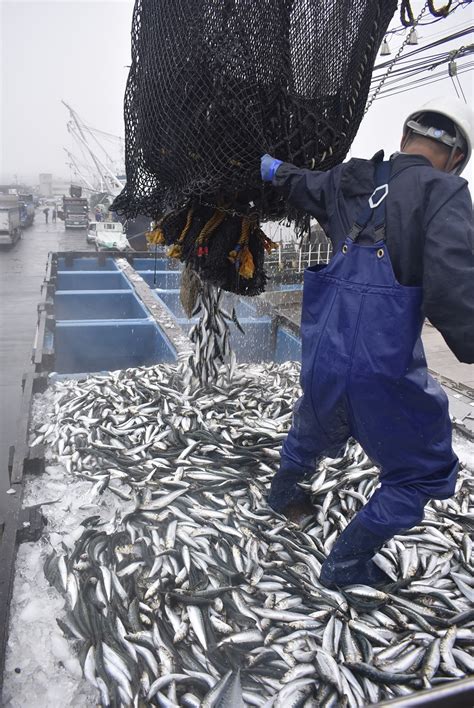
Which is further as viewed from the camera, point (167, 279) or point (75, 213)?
point (75, 213)

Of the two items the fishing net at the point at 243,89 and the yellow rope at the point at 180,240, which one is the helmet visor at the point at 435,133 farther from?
the yellow rope at the point at 180,240

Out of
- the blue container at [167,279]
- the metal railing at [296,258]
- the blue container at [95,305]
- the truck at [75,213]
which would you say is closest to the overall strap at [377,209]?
the blue container at [95,305]

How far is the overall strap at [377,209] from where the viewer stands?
2297mm

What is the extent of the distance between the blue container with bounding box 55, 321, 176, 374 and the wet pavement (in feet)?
4.38

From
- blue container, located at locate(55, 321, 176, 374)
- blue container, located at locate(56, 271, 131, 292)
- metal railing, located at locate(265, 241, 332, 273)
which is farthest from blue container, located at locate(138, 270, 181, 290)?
blue container, located at locate(55, 321, 176, 374)

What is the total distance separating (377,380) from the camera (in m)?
2.32

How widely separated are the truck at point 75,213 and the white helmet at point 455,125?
40400 mm

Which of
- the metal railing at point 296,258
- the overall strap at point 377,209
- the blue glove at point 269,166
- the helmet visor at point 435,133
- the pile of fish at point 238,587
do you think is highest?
the helmet visor at point 435,133

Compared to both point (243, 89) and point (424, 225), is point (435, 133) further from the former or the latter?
point (243, 89)

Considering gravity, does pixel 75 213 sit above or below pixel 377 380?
above

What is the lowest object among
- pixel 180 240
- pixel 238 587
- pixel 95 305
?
pixel 238 587

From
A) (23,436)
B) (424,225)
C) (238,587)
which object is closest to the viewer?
(424,225)

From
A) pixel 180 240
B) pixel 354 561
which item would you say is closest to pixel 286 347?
pixel 180 240

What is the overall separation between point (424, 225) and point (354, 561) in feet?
6.08
